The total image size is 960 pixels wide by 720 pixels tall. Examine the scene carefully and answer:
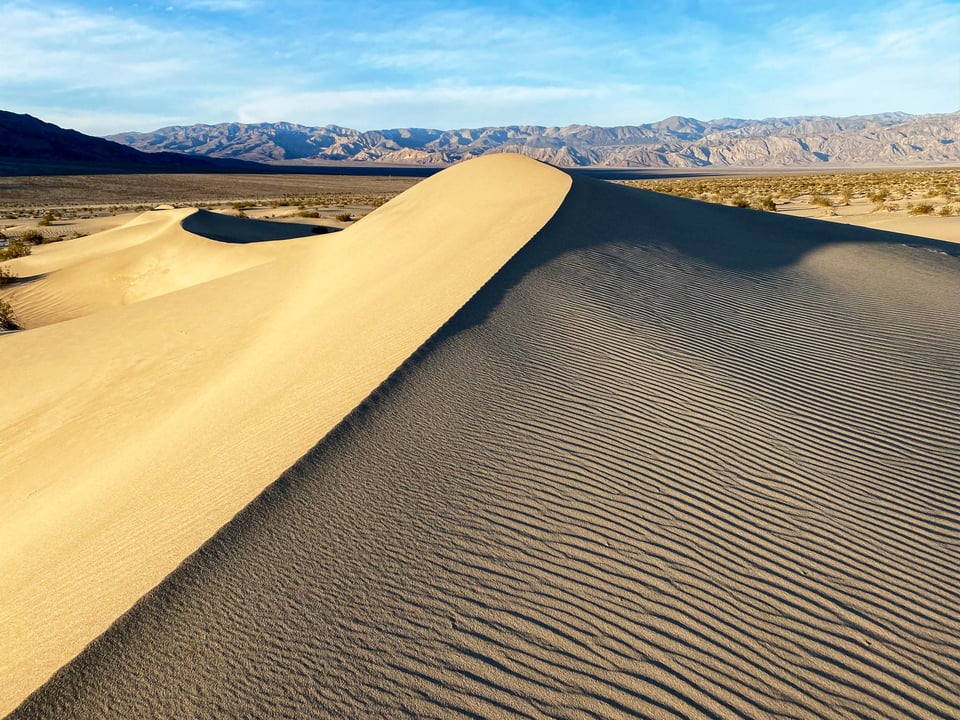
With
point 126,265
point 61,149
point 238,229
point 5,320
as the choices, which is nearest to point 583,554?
point 5,320

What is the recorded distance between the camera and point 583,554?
337 centimetres

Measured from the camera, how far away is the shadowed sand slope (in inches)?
103

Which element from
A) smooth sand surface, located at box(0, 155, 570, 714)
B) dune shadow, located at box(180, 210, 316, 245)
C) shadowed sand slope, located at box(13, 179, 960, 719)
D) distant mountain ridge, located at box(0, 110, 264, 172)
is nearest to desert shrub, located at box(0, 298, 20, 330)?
smooth sand surface, located at box(0, 155, 570, 714)

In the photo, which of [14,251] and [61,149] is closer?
[14,251]

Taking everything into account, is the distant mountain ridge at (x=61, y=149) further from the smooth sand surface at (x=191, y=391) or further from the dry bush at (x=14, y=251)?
the smooth sand surface at (x=191, y=391)

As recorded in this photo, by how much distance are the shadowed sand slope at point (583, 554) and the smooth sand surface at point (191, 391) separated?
0.40 m

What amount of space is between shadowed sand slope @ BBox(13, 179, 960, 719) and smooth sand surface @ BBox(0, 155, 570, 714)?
0.40m

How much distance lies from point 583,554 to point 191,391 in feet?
19.4

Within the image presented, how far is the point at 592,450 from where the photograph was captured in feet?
14.2

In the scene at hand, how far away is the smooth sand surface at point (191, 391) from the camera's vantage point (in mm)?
3344

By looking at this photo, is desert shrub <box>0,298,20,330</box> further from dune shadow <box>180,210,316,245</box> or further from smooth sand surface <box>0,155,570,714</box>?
dune shadow <box>180,210,316,245</box>

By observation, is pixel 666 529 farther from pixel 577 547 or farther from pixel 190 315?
pixel 190 315

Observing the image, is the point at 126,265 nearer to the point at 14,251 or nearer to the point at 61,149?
the point at 14,251

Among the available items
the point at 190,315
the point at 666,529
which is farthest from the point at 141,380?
the point at 666,529
